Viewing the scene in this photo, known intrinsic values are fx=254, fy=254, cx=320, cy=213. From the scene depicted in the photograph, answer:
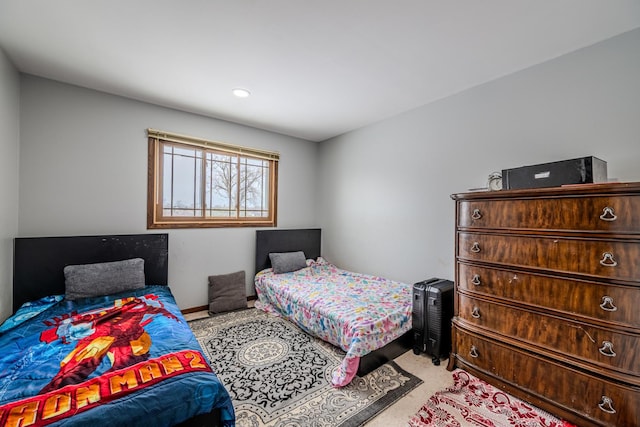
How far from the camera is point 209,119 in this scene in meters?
3.29

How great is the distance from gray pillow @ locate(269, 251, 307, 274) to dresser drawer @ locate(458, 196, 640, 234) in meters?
2.34

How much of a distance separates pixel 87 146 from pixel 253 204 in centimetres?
188

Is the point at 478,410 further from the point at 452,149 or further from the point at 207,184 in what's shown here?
the point at 207,184

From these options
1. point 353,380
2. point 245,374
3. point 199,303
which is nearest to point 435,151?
point 353,380

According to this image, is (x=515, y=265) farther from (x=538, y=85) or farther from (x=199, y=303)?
(x=199, y=303)

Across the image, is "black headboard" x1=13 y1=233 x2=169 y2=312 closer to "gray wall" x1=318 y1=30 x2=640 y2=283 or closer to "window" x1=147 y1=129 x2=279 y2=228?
"window" x1=147 y1=129 x2=279 y2=228

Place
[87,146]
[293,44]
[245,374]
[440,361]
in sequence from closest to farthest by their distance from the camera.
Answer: [293,44] → [245,374] → [440,361] → [87,146]

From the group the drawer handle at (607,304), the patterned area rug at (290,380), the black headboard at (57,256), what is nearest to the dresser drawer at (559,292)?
the drawer handle at (607,304)

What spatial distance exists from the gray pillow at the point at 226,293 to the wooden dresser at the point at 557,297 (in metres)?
2.54

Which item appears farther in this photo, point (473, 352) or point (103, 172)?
point (103, 172)

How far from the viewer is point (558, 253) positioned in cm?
151

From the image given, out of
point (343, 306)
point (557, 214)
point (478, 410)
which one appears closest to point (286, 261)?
point (343, 306)

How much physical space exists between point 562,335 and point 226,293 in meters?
3.19

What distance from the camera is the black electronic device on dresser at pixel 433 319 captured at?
84.8 inches
